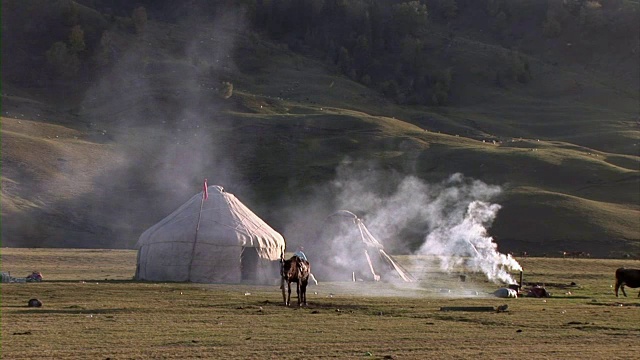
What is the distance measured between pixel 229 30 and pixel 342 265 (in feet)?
401

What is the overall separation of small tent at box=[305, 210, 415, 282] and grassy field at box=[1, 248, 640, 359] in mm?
2675

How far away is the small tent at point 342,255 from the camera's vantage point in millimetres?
45062

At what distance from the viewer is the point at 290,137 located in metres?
100

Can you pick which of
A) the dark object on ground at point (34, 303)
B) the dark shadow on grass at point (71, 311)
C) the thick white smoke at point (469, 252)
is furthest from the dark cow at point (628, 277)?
the dark object on ground at point (34, 303)

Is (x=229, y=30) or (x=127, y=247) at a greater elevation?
(x=229, y=30)

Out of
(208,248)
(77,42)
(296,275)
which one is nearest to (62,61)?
(77,42)

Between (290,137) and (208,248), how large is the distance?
5886 cm

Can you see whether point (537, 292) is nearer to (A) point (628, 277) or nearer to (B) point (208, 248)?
(A) point (628, 277)

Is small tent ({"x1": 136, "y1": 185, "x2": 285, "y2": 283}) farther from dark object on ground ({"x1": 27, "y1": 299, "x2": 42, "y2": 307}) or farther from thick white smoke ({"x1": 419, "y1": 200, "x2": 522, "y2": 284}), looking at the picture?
dark object on ground ({"x1": 27, "y1": 299, "x2": 42, "y2": 307})

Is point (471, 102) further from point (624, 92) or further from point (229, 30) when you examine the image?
point (229, 30)

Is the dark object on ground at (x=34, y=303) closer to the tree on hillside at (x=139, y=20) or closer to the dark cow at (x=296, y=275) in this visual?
the dark cow at (x=296, y=275)

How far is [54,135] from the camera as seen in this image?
94.6m

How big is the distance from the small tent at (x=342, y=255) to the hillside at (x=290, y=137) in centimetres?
1984

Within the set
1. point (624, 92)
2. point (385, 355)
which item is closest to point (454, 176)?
point (385, 355)
